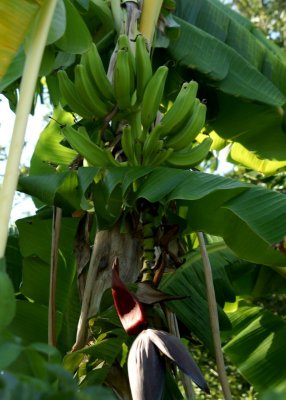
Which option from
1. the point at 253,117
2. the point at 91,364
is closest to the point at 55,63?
the point at 253,117

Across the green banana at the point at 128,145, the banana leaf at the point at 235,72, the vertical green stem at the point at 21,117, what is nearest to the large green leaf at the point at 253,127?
the banana leaf at the point at 235,72

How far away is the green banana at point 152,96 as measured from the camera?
1.58 meters

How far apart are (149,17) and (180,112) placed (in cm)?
37

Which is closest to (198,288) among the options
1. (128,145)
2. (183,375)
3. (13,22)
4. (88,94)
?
(183,375)

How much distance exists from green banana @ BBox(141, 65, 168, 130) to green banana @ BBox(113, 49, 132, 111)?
4 cm

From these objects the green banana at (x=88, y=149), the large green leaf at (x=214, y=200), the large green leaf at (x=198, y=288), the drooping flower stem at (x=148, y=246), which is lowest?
the large green leaf at (x=198, y=288)

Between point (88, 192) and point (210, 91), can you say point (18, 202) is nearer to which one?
point (210, 91)

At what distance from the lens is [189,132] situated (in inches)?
62.1

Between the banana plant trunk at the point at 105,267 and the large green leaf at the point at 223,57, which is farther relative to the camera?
the large green leaf at the point at 223,57

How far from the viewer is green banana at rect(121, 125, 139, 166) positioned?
61.5 inches

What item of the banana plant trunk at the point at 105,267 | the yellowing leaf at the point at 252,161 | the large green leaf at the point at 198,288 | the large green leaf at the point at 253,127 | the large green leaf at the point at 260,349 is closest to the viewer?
the banana plant trunk at the point at 105,267

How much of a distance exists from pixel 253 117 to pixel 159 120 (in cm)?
50

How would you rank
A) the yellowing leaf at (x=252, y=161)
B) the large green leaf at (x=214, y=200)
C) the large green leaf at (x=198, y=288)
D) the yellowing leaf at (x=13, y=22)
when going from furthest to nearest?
the yellowing leaf at (x=252, y=161) < the large green leaf at (x=198, y=288) < the large green leaf at (x=214, y=200) < the yellowing leaf at (x=13, y=22)

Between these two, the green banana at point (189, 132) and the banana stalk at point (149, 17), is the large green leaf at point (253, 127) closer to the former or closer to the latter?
the banana stalk at point (149, 17)
